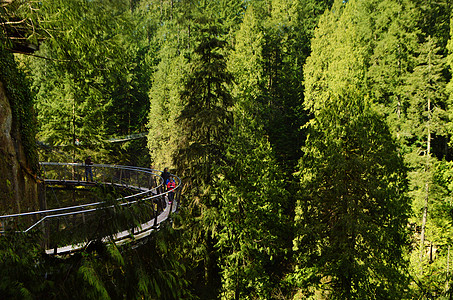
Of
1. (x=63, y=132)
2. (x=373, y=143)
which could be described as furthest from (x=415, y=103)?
(x=63, y=132)

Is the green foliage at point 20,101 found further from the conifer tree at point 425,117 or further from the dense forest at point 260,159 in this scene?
the conifer tree at point 425,117

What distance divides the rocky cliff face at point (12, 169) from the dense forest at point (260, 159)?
6.84ft

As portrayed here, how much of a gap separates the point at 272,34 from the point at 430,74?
2351 centimetres

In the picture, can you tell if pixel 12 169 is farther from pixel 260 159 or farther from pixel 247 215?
pixel 260 159

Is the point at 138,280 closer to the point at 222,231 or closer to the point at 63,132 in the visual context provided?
the point at 222,231

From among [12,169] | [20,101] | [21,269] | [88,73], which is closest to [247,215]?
[88,73]

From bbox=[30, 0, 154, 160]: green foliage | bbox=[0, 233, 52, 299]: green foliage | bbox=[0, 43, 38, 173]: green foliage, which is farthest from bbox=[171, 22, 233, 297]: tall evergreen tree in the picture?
bbox=[0, 233, 52, 299]: green foliage

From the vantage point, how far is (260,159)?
18.8m

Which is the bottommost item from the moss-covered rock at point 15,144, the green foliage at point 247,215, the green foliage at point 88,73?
the green foliage at point 247,215

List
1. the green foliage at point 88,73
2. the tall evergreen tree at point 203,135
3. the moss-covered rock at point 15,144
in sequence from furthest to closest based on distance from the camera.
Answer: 1. the tall evergreen tree at point 203,135
2. the moss-covered rock at point 15,144
3. the green foliage at point 88,73

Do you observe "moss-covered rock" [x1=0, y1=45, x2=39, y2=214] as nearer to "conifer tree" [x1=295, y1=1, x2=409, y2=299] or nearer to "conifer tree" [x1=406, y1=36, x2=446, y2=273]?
"conifer tree" [x1=295, y1=1, x2=409, y2=299]

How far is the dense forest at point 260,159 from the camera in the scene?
501 cm

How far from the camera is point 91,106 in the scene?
29281mm

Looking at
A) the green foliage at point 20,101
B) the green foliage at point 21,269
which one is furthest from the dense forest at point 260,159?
the green foliage at point 20,101
